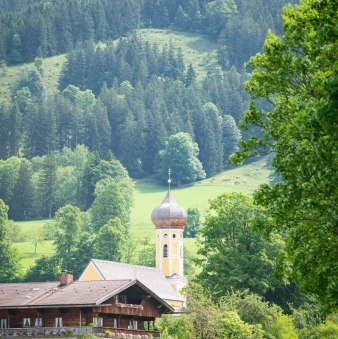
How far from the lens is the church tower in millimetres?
137000

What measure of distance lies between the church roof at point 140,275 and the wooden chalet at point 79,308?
92.1 feet

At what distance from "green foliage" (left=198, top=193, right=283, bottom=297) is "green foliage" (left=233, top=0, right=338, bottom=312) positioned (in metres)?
48.9

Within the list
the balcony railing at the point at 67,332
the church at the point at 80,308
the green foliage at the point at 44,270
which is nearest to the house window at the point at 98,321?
the church at the point at 80,308

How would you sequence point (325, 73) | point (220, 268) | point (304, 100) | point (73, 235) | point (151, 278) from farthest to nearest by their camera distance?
point (73, 235) < point (151, 278) < point (220, 268) < point (304, 100) < point (325, 73)

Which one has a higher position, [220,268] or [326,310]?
[220,268]

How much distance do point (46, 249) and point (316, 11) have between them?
141734 millimetres

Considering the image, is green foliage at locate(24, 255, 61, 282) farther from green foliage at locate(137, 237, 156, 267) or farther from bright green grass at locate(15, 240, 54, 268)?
green foliage at locate(137, 237, 156, 267)

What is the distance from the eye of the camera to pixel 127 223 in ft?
611

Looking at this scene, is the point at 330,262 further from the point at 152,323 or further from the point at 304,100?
the point at 152,323

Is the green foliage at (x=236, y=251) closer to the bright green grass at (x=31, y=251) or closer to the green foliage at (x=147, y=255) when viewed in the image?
the green foliage at (x=147, y=255)

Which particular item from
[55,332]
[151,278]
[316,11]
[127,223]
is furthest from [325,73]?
[127,223]

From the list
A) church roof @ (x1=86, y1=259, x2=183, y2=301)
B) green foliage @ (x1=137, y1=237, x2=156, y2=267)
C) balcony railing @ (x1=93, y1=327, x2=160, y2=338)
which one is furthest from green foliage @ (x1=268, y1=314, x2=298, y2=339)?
green foliage @ (x1=137, y1=237, x2=156, y2=267)

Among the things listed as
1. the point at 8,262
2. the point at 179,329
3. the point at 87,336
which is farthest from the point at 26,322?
the point at 8,262

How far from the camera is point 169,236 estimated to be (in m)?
139
